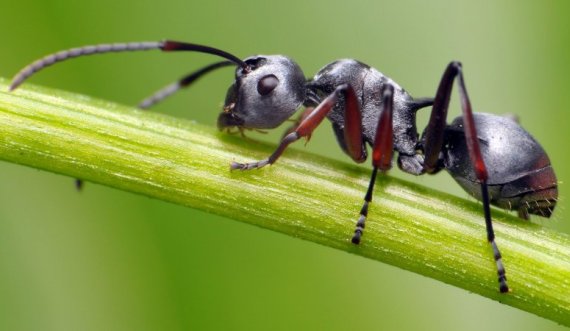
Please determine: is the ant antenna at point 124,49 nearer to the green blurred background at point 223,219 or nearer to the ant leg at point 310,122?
the green blurred background at point 223,219

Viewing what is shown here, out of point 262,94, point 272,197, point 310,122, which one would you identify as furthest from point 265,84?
point 272,197

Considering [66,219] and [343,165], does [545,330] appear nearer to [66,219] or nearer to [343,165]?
[343,165]

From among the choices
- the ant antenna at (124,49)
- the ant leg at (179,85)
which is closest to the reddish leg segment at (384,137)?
the ant antenna at (124,49)

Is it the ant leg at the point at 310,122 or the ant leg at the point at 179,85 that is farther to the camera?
the ant leg at the point at 179,85

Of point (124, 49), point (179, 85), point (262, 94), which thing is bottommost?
point (179, 85)

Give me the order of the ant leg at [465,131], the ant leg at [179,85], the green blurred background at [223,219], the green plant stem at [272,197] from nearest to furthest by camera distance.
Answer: the green plant stem at [272,197], the ant leg at [465,131], the green blurred background at [223,219], the ant leg at [179,85]

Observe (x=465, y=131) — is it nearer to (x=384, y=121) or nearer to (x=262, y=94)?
(x=384, y=121)

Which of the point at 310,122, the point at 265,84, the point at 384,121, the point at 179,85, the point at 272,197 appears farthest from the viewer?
the point at 179,85
